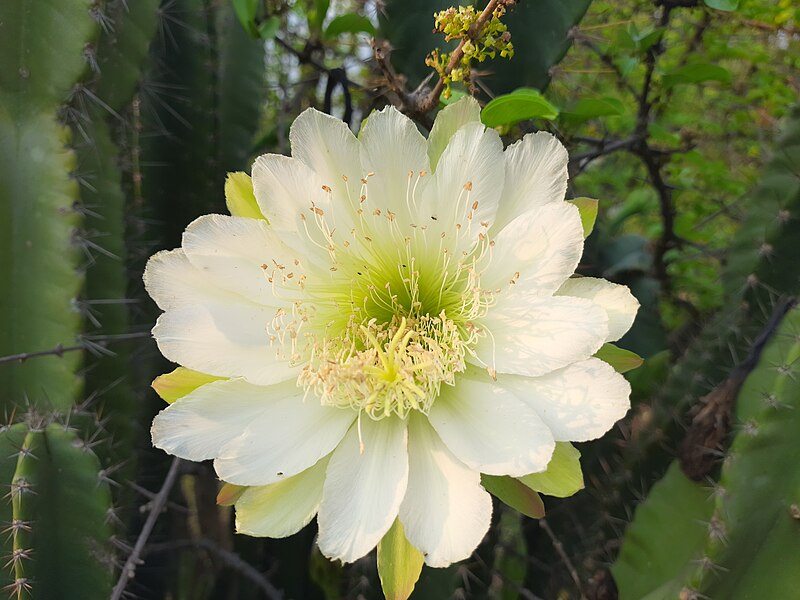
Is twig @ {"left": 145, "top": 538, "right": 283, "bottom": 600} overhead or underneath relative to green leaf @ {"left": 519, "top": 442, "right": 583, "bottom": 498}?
underneath

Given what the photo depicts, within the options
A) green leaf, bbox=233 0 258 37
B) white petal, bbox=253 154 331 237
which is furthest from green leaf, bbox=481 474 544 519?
green leaf, bbox=233 0 258 37

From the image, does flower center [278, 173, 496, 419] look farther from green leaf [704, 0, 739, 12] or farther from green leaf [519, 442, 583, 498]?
green leaf [704, 0, 739, 12]

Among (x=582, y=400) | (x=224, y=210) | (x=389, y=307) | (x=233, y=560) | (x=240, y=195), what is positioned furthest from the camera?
(x=224, y=210)

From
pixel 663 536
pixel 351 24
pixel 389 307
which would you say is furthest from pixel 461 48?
pixel 663 536

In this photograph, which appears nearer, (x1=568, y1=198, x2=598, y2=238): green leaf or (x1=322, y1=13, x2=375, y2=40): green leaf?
(x1=568, y1=198, x2=598, y2=238): green leaf

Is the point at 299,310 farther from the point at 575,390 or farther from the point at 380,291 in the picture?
the point at 575,390

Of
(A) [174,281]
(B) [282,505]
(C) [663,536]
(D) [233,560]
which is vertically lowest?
(D) [233,560]

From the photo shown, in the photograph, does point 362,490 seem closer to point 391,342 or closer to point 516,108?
point 391,342
